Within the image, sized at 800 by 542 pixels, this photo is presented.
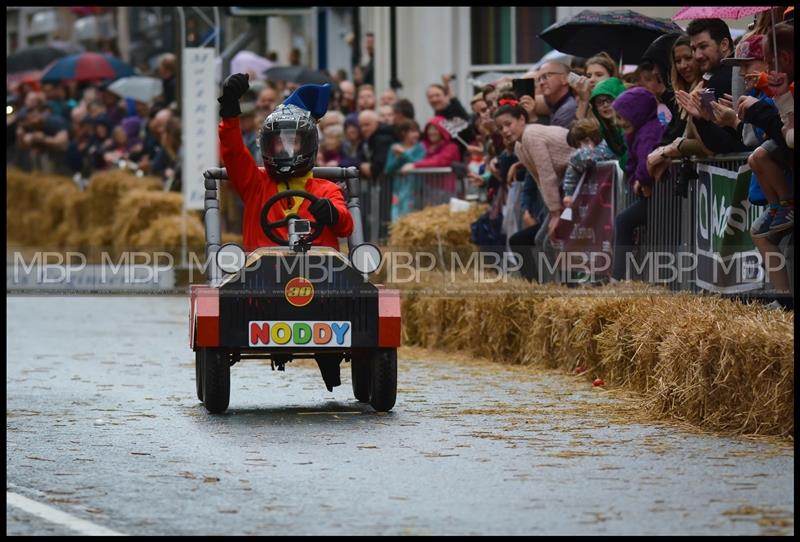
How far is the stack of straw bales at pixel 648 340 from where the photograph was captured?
403 inches

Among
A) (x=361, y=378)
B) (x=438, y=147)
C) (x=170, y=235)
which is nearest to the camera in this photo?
(x=361, y=378)

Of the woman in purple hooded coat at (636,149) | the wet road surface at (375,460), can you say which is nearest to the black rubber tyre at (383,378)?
the wet road surface at (375,460)

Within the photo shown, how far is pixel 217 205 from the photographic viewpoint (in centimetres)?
1255

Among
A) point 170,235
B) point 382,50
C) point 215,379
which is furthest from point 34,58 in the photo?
point 215,379

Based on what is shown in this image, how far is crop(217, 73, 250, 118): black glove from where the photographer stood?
463 inches

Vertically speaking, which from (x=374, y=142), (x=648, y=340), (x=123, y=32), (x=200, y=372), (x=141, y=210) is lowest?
(x=200, y=372)

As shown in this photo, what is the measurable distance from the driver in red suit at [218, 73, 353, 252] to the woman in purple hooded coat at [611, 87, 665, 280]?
3130 mm

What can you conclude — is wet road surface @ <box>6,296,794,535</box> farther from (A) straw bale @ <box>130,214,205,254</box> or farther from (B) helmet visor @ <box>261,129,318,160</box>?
(A) straw bale @ <box>130,214,205,254</box>

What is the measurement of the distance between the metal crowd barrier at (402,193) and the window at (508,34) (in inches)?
196

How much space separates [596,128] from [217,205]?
14.7 ft

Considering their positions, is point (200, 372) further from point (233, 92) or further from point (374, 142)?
point (374, 142)

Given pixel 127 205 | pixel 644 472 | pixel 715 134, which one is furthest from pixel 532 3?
pixel 644 472

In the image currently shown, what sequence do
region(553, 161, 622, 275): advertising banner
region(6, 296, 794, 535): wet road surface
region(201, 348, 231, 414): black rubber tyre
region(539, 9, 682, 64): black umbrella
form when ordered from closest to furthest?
region(6, 296, 794, 535): wet road surface
region(201, 348, 231, 414): black rubber tyre
region(553, 161, 622, 275): advertising banner
region(539, 9, 682, 64): black umbrella

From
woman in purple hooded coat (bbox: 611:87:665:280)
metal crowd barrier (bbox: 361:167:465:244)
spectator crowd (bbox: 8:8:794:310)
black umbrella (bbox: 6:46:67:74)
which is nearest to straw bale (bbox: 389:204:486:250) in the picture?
spectator crowd (bbox: 8:8:794:310)
